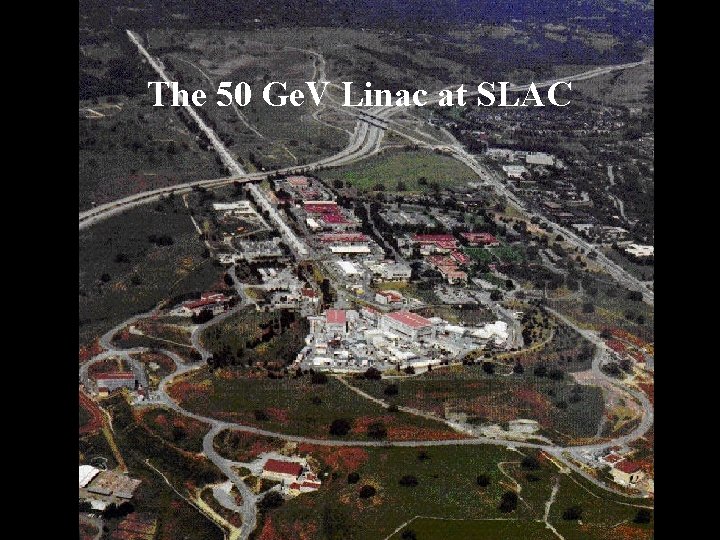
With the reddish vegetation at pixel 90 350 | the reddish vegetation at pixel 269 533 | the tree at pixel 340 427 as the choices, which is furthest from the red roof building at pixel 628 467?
the reddish vegetation at pixel 90 350

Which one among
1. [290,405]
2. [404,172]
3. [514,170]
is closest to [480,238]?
[404,172]

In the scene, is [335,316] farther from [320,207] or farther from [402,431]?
[320,207]

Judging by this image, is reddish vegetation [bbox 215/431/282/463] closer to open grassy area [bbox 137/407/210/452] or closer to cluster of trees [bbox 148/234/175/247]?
open grassy area [bbox 137/407/210/452]

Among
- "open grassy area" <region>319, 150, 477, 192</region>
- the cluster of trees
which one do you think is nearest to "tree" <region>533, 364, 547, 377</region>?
the cluster of trees

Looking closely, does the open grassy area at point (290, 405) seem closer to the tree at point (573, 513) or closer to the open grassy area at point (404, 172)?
the tree at point (573, 513)

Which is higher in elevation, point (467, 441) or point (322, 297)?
point (322, 297)
